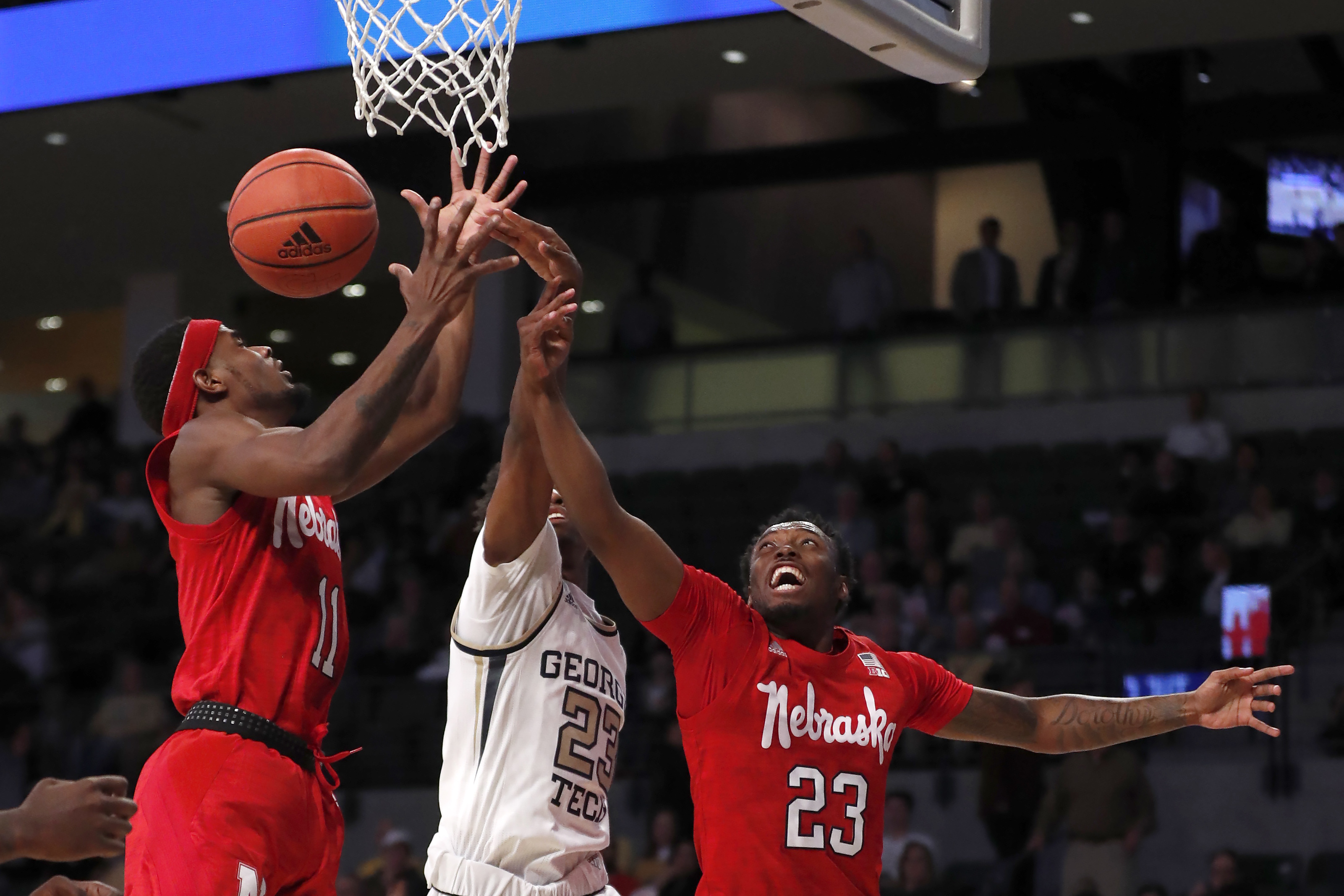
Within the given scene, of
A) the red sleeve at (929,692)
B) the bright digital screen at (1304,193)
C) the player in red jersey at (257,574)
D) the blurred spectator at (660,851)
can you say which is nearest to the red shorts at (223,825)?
the player in red jersey at (257,574)

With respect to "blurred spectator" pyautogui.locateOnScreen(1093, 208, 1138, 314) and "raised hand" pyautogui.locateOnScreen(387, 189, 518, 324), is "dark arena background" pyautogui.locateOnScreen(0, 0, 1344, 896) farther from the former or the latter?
"raised hand" pyautogui.locateOnScreen(387, 189, 518, 324)

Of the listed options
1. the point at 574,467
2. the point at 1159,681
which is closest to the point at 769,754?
the point at 574,467

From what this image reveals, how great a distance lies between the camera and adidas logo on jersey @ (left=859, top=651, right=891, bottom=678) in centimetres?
450

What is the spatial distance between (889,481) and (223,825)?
32.5 ft

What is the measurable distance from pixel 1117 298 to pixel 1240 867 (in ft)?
18.8

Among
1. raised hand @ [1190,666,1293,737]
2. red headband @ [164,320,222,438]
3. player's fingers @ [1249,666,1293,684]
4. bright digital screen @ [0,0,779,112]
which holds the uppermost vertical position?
bright digital screen @ [0,0,779,112]

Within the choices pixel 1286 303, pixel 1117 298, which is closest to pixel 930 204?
pixel 1117 298

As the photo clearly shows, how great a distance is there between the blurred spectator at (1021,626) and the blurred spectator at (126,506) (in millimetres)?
7781

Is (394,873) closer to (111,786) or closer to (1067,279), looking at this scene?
(1067,279)

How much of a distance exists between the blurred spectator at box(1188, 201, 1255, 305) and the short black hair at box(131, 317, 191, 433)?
11.2 meters

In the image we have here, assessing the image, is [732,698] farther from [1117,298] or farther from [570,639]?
[1117,298]

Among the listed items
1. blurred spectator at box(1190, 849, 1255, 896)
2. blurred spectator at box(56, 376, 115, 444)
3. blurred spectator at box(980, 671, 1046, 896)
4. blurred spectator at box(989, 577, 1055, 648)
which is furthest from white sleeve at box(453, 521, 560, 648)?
blurred spectator at box(56, 376, 115, 444)

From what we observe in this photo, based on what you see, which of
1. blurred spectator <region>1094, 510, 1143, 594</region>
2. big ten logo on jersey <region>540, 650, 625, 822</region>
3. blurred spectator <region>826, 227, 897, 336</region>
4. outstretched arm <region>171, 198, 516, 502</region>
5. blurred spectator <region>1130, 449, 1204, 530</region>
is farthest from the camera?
blurred spectator <region>826, 227, 897, 336</region>

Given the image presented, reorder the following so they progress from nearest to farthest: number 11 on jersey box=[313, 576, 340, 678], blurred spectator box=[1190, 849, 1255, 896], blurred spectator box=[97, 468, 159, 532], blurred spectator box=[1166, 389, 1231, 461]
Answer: number 11 on jersey box=[313, 576, 340, 678], blurred spectator box=[1190, 849, 1255, 896], blurred spectator box=[1166, 389, 1231, 461], blurred spectator box=[97, 468, 159, 532]
